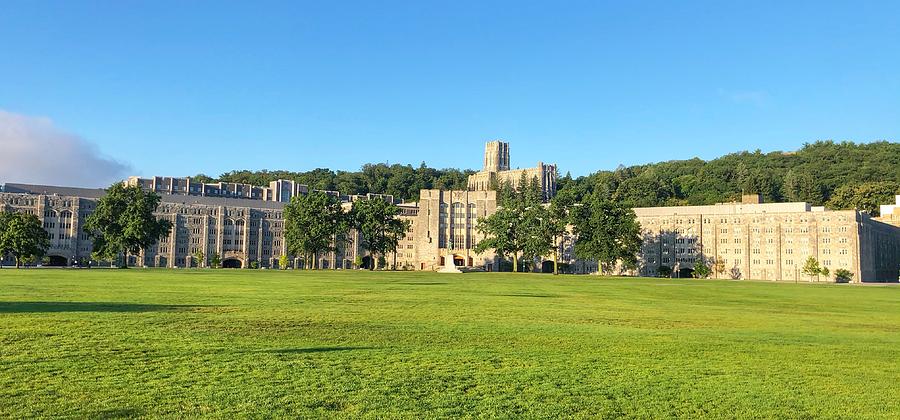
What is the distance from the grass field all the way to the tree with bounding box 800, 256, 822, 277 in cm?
11180

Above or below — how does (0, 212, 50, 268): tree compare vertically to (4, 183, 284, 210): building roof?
below

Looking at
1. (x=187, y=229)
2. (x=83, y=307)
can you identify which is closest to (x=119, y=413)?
(x=83, y=307)

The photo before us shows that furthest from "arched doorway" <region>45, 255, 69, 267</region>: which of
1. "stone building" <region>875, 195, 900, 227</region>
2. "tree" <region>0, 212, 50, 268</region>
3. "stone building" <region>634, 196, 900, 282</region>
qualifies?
"stone building" <region>875, 195, 900, 227</region>

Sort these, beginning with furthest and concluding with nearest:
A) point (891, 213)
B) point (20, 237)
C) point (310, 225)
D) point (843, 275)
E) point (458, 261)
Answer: point (458, 261) → point (891, 213) → point (843, 275) → point (310, 225) → point (20, 237)

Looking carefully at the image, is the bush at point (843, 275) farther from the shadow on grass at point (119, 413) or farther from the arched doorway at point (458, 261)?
the shadow on grass at point (119, 413)

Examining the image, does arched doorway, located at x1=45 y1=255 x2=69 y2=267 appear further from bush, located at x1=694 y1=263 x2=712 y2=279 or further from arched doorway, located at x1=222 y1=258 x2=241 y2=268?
bush, located at x1=694 y1=263 x2=712 y2=279

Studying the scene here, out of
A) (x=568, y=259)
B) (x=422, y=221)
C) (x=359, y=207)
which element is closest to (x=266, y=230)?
(x=422, y=221)

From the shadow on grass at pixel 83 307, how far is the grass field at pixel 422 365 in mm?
71

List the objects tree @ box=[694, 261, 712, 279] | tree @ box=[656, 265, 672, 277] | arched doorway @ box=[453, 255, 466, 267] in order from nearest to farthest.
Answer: tree @ box=[694, 261, 712, 279] < tree @ box=[656, 265, 672, 277] < arched doorway @ box=[453, 255, 466, 267]

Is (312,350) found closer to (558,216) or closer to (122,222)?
(122,222)

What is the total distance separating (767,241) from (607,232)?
129 ft

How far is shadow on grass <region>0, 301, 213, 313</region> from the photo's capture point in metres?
26.3

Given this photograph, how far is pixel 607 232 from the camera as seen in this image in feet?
411

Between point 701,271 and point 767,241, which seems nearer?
point 701,271
